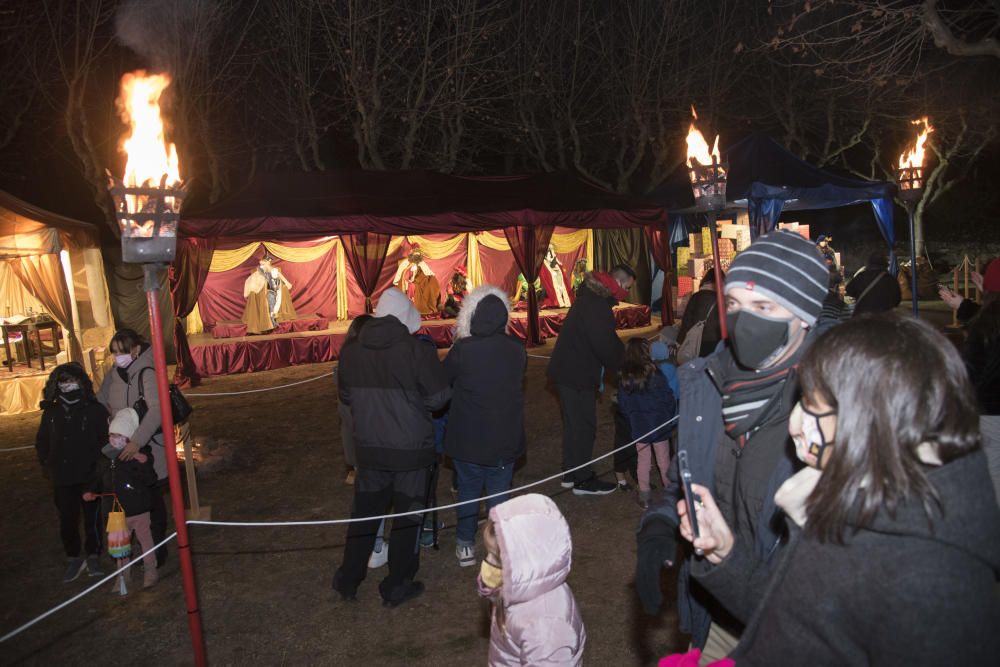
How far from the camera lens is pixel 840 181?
556 inches

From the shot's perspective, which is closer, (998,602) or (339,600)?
(998,602)

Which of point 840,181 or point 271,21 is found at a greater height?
point 271,21

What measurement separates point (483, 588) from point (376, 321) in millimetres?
1964

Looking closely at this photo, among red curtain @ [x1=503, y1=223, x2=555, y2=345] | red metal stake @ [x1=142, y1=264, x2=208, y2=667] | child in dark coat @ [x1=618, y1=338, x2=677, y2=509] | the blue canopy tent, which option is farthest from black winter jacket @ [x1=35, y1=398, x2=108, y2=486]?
the blue canopy tent

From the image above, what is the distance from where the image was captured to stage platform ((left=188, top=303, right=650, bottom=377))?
1212cm

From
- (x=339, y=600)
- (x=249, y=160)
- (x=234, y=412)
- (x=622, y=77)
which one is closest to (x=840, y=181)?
(x=622, y=77)

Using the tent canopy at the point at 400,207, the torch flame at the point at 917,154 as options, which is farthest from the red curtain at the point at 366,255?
the torch flame at the point at 917,154

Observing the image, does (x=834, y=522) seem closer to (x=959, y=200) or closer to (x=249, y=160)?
(x=249, y=160)

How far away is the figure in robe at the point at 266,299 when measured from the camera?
13.3 meters

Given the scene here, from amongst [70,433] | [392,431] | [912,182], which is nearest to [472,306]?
[392,431]

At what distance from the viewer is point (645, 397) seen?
5363 millimetres

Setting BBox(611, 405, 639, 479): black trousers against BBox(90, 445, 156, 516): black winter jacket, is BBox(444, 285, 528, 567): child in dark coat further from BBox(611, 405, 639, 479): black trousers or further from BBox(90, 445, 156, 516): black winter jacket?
BBox(90, 445, 156, 516): black winter jacket

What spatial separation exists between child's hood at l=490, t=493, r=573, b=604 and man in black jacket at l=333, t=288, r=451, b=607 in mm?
1688

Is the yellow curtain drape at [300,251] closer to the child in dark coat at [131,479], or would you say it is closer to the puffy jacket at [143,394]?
the puffy jacket at [143,394]
